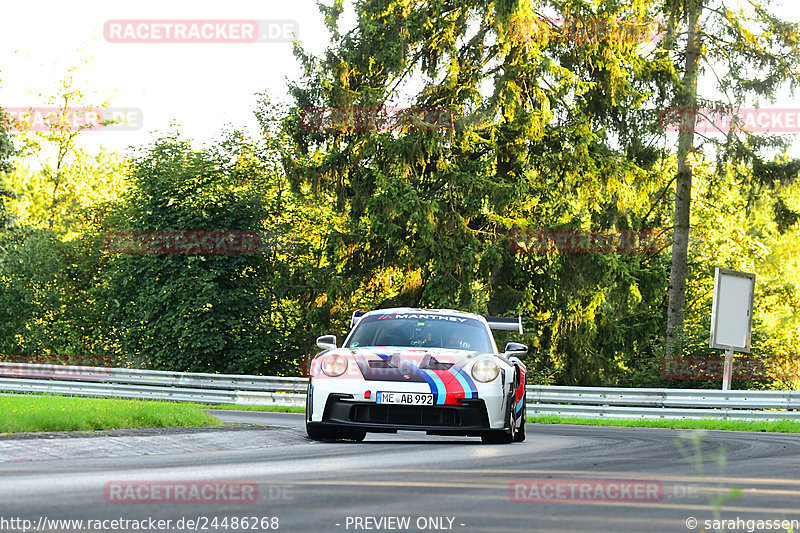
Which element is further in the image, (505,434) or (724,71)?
(724,71)

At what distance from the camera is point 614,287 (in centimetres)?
3256

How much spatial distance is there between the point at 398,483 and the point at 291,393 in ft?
76.8

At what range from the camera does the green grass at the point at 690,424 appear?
2048 centimetres

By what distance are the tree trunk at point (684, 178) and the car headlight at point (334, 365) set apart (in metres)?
21.9

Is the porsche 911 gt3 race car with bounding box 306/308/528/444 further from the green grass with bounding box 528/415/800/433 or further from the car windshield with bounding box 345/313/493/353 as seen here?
→ the green grass with bounding box 528/415/800/433

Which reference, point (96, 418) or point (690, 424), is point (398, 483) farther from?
point (690, 424)

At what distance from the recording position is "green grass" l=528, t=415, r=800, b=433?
20.5 m

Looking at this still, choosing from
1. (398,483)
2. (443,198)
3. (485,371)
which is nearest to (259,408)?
(443,198)

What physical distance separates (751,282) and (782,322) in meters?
30.2

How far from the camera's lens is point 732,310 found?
25.0m

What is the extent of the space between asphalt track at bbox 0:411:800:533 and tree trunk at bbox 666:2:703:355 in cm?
2110

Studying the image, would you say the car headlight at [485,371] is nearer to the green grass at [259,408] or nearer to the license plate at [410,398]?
the license plate at [410,398]

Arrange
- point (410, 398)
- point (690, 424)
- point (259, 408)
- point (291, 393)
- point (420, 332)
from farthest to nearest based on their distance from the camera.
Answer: point (291, 393) → point (259, 408) → point (690, 424) → point (420, 332) → point (410, 398)

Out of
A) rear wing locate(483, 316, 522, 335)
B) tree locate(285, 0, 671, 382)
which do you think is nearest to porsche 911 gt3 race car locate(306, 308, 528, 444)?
rear wing locate(483, 316, 522, 335)
